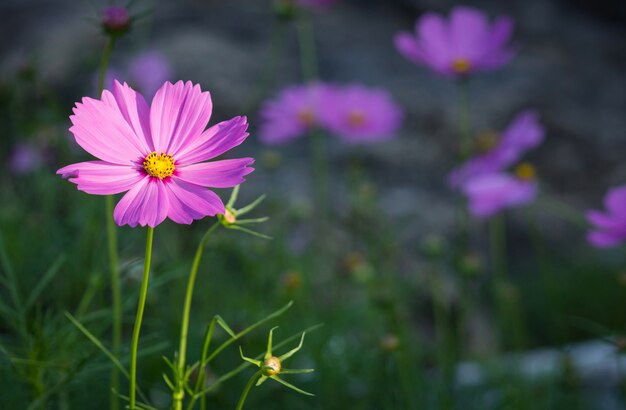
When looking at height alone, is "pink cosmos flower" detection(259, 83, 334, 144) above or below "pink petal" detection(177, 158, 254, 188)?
above

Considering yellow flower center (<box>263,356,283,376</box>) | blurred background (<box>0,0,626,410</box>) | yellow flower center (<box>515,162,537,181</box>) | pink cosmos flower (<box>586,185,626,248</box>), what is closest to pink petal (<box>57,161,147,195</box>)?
yellow flower center (<box>263,356,283,376</box>)

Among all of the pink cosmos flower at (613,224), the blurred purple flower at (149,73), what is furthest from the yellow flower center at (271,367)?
the blurred purple flower at (149,73)

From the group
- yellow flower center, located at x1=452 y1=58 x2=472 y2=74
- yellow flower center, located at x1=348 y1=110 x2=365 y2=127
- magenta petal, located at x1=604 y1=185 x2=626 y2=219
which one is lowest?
magenta petal, located at x1=604 y1=185 x2=626 y2=219

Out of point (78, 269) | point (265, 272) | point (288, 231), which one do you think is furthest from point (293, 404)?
point (288, 231)

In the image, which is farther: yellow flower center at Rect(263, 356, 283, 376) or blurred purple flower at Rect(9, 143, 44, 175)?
blurred purple flower at Rect(9, 143, 44, 175)

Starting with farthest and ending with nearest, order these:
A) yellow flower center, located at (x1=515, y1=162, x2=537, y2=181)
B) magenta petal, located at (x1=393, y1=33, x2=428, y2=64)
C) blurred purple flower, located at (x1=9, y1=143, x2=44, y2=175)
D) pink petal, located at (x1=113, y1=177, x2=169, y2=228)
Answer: blurred purple flower, located at (x1=9, y1=143, x2=44, y2=175)
yellow flower center, located at (x1=515, y1=162, x2=537, y2=181)
magenta petal, located at (x1=393, y1=33, x2=428, y2=64)
pink petal, located at (x1=113, y1=177, x2=169, y2=228)

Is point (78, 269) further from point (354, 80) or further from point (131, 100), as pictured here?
point (354, 80)

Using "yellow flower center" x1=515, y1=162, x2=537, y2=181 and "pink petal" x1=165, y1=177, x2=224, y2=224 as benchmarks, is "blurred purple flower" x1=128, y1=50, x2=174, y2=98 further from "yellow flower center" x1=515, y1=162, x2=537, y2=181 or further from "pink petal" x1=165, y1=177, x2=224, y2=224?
"pink petal" x1=165, y1=177, x2=224, y2=224
